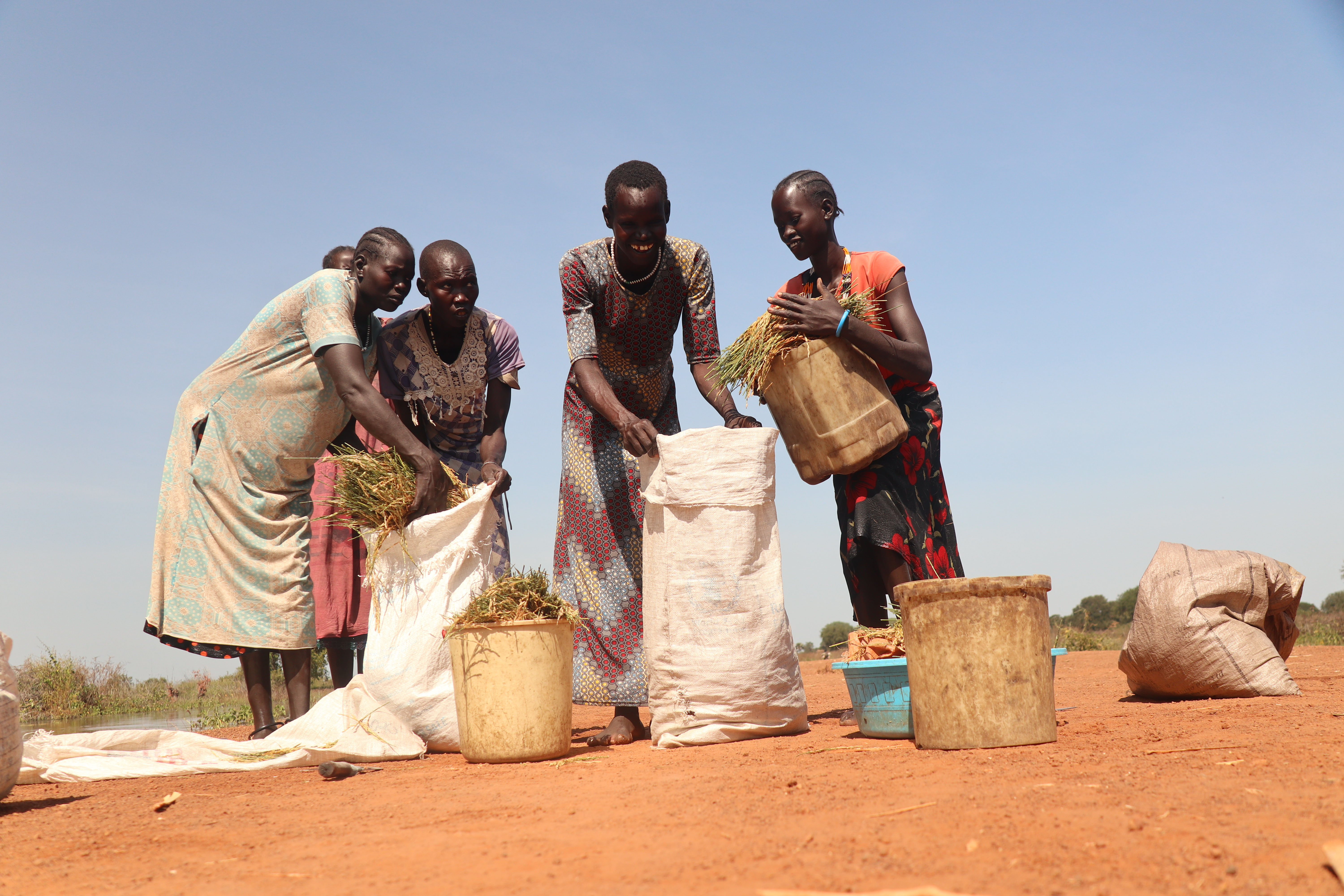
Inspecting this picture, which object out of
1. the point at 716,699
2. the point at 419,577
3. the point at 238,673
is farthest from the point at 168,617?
the point at 238,673

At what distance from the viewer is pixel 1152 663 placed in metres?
4.61

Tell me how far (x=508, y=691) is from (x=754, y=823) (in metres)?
1.69

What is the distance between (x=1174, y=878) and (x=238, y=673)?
13.9m

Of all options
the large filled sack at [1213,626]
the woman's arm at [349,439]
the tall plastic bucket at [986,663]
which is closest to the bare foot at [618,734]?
the tall plastic bucket at [986,663]

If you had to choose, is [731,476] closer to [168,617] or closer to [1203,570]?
[1203,570]

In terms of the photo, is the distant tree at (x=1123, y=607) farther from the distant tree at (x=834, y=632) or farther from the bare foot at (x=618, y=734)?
the bare foot at (x=618, y=734)

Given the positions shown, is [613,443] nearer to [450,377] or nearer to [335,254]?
[450,377]

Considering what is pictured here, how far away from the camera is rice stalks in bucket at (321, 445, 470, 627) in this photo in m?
4.21

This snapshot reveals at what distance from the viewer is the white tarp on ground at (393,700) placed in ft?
12.7

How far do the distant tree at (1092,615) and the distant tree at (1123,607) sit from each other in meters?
0.09

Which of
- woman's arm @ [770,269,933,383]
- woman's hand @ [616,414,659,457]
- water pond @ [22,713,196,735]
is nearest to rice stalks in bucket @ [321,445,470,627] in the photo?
woman's hand @ [616,414,659,457]

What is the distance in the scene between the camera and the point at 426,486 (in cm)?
420

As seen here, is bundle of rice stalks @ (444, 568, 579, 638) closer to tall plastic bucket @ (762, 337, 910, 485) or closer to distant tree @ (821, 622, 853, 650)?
tall plastic bucket @ (762, 337, 910, 485)

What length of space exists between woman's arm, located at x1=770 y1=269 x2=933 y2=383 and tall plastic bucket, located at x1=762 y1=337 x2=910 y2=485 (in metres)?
0.06
